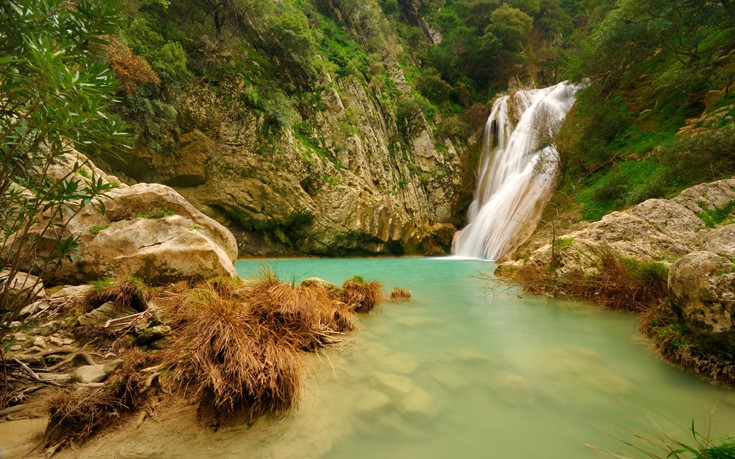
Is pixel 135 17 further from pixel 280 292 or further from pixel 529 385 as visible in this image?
pixel 529 385

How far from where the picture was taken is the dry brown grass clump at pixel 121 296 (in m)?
3.48

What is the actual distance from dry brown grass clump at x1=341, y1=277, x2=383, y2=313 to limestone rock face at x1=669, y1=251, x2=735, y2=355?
12.4ft

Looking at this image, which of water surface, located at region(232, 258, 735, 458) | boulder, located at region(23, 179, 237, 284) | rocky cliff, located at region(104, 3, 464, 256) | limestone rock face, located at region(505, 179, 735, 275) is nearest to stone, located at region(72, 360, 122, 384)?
water surface, located at region(232, 258, 735, 458)

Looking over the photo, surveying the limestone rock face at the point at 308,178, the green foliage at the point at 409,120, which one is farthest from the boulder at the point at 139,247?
the green foliage at the point at 409,120

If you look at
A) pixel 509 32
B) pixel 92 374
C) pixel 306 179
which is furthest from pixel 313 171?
pixel 509 32

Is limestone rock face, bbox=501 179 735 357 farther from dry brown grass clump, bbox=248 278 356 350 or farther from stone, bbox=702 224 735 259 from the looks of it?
dry brown grass clump, bbox=248 278 356 350

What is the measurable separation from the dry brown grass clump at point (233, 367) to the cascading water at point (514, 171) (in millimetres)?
12753

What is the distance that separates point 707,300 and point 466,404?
2481 millimetres

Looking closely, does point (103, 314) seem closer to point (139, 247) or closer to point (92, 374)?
point (92, 374)

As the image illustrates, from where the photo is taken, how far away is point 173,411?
206 centimetres

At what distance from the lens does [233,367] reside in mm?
2021

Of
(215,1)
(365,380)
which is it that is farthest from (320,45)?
(365,380)

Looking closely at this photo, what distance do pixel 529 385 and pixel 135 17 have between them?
1642cm

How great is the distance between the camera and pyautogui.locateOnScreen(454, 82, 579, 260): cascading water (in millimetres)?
14625
